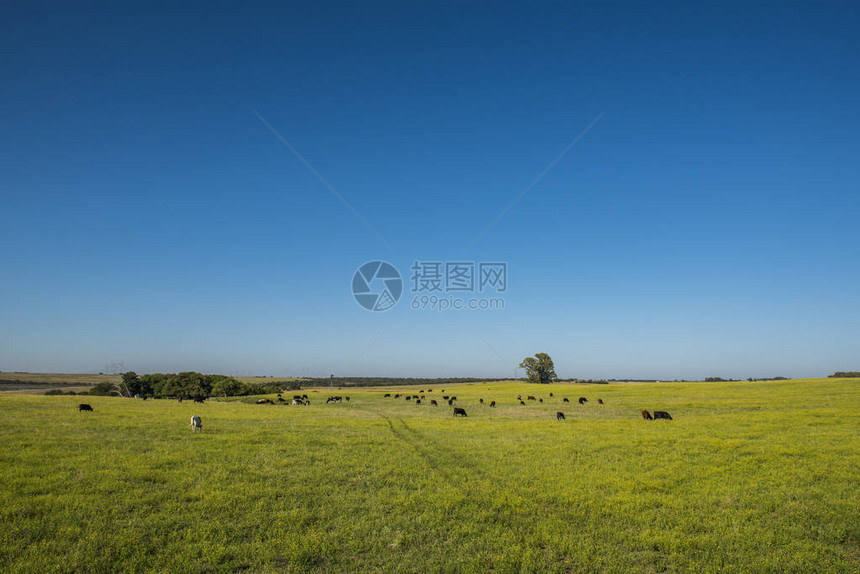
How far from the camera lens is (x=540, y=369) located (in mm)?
114812

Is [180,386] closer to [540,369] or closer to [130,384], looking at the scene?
[130,384]

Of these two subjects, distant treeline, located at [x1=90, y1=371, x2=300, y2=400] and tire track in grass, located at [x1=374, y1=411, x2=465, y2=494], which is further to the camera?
distant treeline, located at [x1=90, y1=371, x2=300, y2=400]

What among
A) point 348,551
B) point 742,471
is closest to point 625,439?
point 742,471

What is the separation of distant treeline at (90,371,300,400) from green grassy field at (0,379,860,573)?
57.9 m

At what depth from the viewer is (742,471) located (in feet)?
47.2

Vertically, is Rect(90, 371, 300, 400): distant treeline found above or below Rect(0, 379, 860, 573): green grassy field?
below

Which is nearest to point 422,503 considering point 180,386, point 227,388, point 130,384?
point 227,388

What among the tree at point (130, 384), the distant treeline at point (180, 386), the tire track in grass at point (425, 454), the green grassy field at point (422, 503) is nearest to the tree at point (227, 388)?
the distant treeline at point (180, 386)

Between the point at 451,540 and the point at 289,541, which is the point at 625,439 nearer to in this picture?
the point at 451,540

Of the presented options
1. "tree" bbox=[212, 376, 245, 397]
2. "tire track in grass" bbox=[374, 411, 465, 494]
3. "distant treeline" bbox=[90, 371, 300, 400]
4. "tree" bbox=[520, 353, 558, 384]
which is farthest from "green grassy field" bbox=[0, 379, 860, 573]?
"tree" bbox=[520, 353, 558, 384]

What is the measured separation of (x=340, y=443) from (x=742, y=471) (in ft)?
53.3

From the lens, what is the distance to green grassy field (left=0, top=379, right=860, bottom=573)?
8.02 metres

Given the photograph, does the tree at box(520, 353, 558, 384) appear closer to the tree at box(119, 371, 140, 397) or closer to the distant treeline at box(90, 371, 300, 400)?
the distant treeline at box(90, 371, 300, 400)

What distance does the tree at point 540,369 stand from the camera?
375 ft
